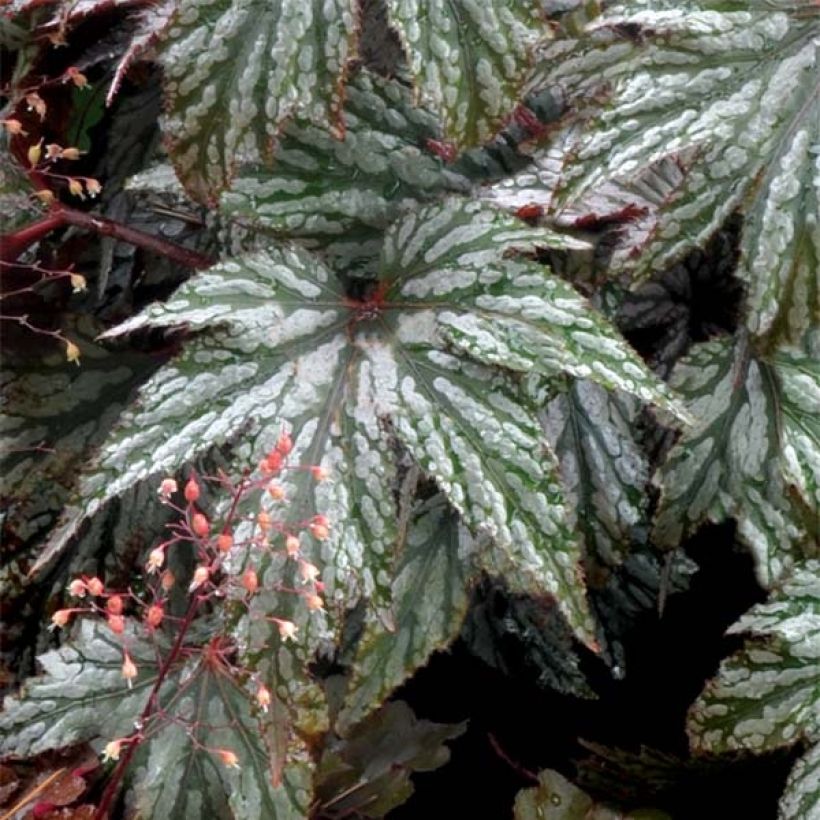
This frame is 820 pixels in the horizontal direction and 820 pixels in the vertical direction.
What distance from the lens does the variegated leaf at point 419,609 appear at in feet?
3.00

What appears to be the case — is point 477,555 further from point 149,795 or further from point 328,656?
point 149,795

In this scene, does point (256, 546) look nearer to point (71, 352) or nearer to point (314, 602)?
point (314, 602)

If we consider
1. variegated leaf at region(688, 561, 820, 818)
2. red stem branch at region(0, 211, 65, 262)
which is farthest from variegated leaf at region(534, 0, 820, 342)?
red stem branch at region(0, 211, 65, 262)

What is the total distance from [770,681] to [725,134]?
43 centimetres

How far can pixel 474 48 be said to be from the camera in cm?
84

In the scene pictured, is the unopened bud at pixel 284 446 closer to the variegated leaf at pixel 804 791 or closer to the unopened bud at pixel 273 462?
the unopened bud at pixel 273 462

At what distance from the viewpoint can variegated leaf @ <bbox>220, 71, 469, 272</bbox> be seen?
93 centimetres

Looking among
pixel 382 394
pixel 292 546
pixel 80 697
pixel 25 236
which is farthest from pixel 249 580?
pixel 25 236

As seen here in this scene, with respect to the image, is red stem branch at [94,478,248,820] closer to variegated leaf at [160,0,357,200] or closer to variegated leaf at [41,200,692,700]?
variegated leaf at [41,200,692,700]

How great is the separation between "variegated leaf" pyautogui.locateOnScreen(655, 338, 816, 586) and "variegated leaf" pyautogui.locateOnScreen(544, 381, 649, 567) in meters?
0.03

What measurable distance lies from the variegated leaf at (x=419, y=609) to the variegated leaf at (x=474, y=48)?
13.4 inches

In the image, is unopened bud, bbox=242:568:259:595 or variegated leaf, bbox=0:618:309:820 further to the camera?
variegated leaf, bbox=0:618:309:820

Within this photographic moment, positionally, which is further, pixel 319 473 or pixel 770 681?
pixel 770 681

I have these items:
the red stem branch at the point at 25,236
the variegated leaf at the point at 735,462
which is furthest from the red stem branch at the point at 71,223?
the variegated leaf at the point at 735,462
